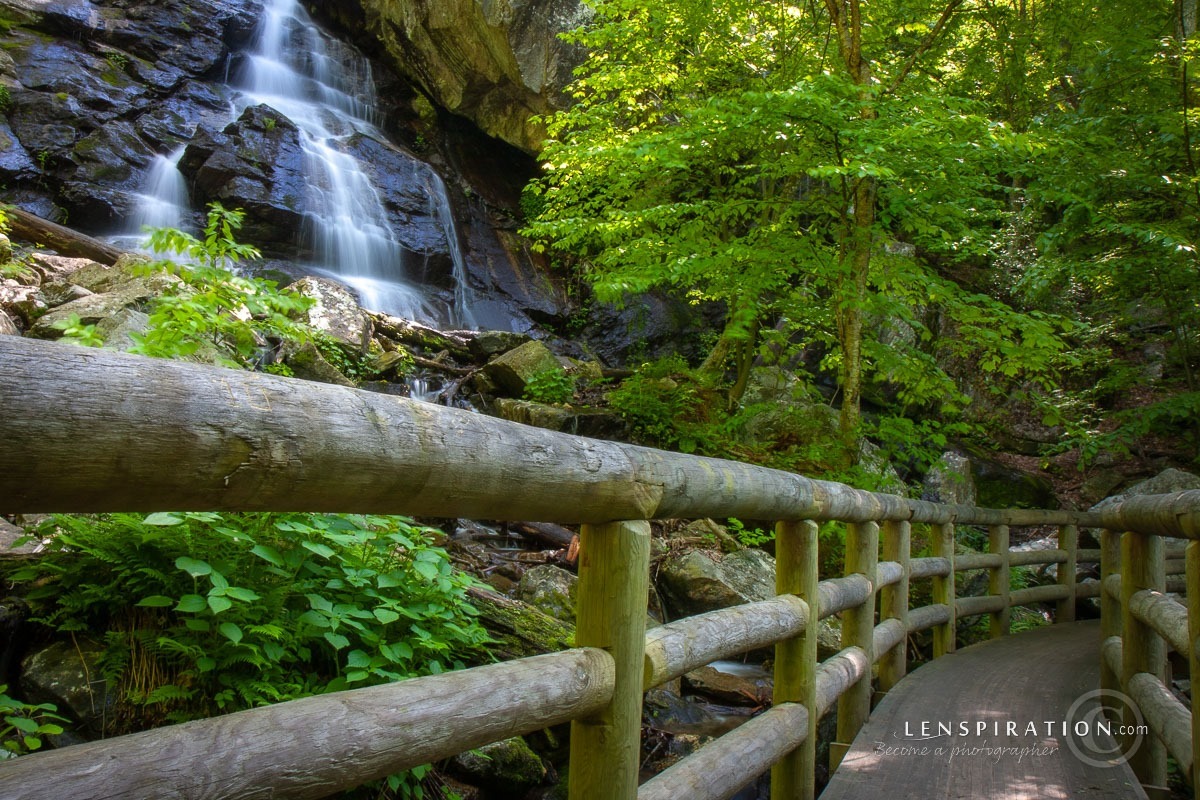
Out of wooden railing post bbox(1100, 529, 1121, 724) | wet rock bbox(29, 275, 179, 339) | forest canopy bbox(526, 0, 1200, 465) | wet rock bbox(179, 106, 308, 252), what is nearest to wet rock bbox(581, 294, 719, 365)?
forest canopy bbox(526, 0, 1200, 465)

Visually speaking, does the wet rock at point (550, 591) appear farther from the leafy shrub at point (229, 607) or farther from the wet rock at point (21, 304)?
the wet rock at point (21, 304)

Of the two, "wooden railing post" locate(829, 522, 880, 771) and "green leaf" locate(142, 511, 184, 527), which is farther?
"wooden railing post" locate(829, 522, 880, 771)

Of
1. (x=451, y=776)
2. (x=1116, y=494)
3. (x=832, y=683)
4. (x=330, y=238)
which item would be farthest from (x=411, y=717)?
(x=330, y=238)

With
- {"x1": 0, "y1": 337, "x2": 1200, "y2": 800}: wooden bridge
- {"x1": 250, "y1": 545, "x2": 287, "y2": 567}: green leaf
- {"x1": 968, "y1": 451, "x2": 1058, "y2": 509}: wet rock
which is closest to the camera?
→ {"x1": 0, "y1": 337, "x2": 1200, "y2": 800}: wooden bridge

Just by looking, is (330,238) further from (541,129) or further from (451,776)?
(451,776)

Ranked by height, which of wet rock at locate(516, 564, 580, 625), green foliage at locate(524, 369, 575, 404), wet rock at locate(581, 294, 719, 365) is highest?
wet rock at locate(581, 294, 719, 365)

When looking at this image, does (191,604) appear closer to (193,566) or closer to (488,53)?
(193,566)

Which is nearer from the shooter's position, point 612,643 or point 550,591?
point 612,643

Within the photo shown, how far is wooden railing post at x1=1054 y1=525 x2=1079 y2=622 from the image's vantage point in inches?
274

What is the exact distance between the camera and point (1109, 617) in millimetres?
4008

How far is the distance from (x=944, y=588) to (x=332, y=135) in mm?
14669

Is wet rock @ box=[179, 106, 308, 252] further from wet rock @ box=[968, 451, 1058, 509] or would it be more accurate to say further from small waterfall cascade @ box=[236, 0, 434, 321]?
wet rock @ box=[968, 451, 1058, 509]

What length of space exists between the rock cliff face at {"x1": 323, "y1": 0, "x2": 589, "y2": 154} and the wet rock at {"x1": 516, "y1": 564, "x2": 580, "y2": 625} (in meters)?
12.5

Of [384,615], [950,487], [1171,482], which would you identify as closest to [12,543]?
[384,615]
